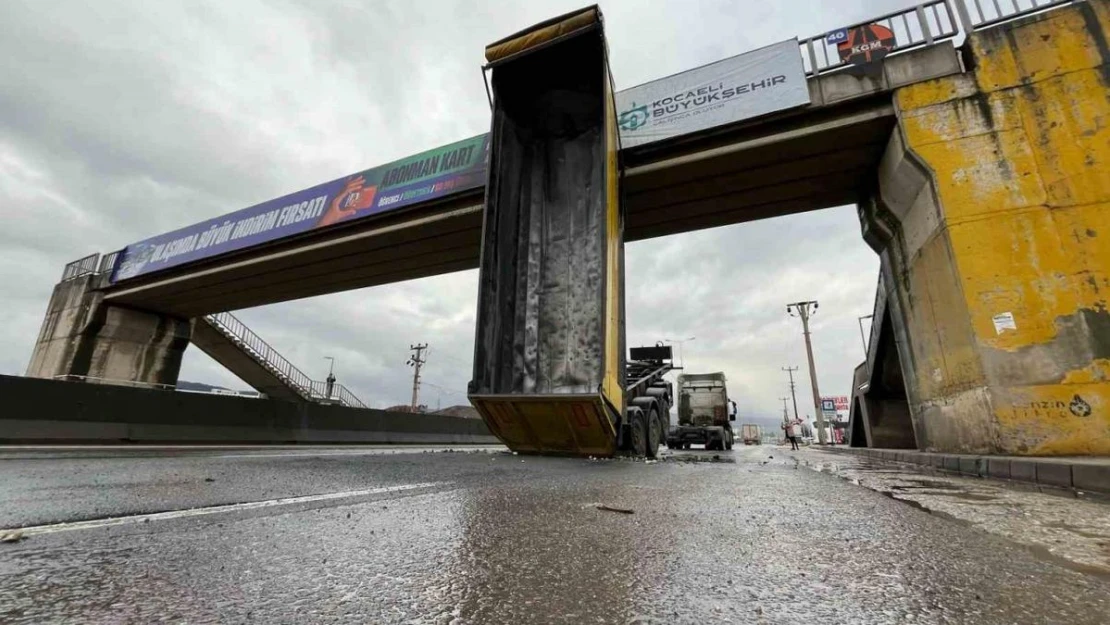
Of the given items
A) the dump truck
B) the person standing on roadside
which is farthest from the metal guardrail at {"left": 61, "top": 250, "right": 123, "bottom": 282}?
the person standing on roadside

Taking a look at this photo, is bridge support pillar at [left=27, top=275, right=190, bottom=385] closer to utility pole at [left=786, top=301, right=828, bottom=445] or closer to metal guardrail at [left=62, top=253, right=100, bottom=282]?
metal guardrail at [left=62, top=253, right=100, bottom=282]

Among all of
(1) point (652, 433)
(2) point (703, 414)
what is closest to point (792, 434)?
(2) point (703, 414)

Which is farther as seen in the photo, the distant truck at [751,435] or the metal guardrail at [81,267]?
the distant truck at [751,435]

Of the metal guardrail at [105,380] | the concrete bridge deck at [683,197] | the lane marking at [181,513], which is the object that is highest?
the concrete bridge deck at [683,197]

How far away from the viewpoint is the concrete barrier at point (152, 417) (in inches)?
270

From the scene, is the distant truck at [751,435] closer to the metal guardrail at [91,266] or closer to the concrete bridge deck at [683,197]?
the concrete bridge deck at [683,197]

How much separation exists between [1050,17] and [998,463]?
21.3ft

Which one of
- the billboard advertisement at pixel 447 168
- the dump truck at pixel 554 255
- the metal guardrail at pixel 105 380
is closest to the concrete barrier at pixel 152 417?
the billboard advertisement at pixel 447 168

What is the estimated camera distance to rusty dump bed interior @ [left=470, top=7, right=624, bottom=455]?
248 inches

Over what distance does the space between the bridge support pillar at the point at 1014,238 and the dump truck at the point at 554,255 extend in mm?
4560

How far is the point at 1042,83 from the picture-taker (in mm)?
6316

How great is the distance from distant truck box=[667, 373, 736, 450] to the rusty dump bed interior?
1178cm

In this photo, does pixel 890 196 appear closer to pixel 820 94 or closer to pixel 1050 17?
pixel 820 94

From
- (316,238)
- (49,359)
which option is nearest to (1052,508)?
(316,238)
